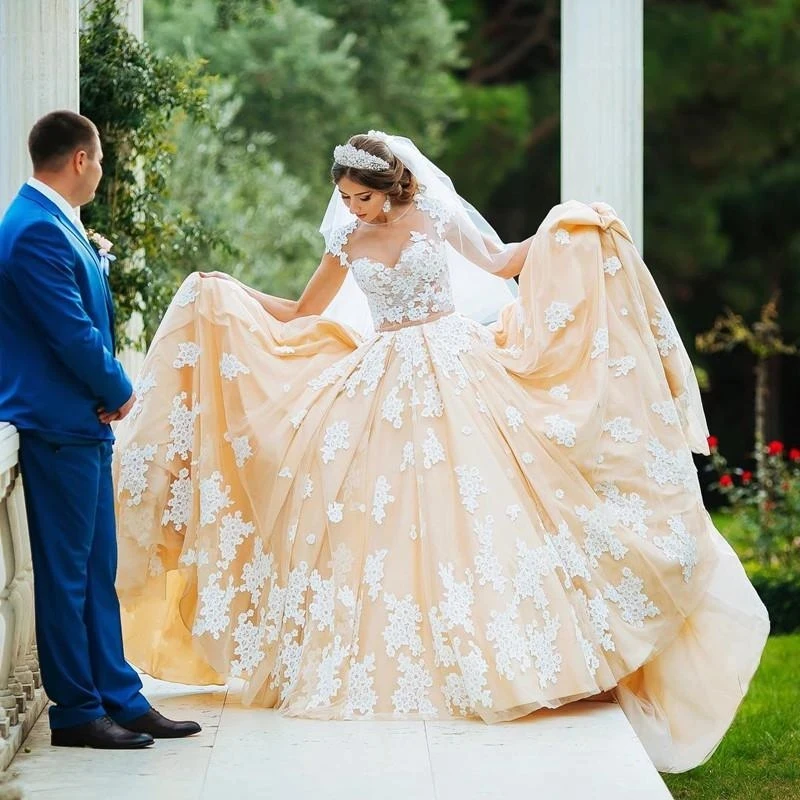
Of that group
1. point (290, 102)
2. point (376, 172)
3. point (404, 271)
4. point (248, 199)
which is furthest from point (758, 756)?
point (290, 102)

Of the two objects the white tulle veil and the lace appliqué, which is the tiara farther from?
the lace appliqué

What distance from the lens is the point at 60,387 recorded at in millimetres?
3834

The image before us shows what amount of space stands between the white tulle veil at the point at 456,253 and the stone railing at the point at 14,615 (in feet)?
4.32

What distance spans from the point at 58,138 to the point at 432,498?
1.47 metres

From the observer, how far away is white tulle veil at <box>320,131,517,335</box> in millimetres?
4836

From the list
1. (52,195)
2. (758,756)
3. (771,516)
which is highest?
(52,195)

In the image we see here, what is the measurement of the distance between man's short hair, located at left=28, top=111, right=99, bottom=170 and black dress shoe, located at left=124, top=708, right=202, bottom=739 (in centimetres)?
146

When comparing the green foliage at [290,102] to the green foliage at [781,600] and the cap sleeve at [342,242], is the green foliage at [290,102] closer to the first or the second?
the green foliage at [781,600]

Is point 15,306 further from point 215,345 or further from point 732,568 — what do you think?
point 732,568

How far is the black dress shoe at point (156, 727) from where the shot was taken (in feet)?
13.3

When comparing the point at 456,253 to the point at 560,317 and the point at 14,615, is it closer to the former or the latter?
the point at 560,317

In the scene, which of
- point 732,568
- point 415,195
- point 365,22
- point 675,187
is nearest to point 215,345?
point 415,195

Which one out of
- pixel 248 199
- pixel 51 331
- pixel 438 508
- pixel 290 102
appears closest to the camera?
pixel 51 331

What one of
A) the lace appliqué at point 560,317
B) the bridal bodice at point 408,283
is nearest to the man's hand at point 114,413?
the bridal bodice at point 408,283
